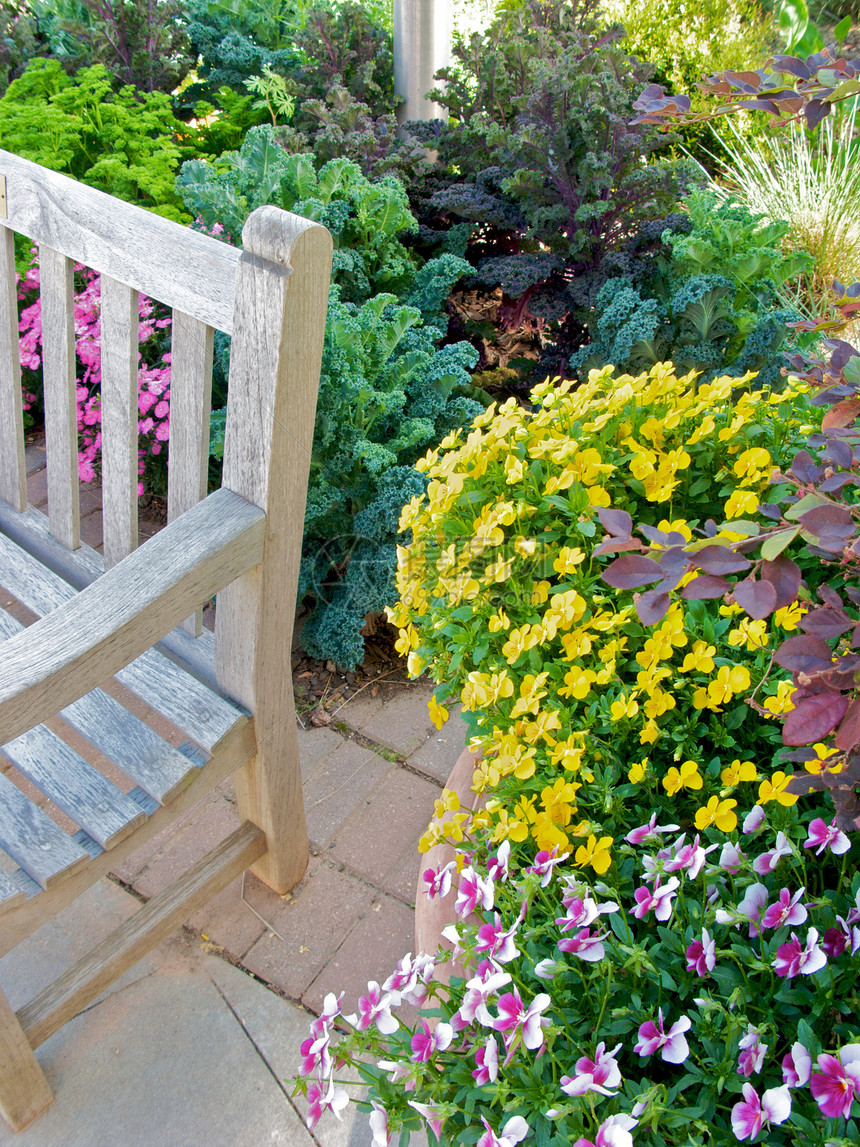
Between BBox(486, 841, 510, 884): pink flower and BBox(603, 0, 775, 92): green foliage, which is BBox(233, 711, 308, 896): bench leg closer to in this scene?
BBox(486, 841, 510, 884): pink flower

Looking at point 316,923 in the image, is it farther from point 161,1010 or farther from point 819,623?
point 819,623

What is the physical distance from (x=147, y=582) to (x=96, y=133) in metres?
2.66

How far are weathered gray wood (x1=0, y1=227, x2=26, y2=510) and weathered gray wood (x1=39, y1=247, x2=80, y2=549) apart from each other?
0.13 meters

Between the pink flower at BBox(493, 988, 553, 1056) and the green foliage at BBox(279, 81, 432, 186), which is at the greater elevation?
the green foliage at BBox(279, 81, 432, 186)

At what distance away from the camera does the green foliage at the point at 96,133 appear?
279 centimetres

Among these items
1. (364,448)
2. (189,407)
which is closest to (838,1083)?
(189,407)

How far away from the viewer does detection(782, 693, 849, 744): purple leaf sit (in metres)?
0.70

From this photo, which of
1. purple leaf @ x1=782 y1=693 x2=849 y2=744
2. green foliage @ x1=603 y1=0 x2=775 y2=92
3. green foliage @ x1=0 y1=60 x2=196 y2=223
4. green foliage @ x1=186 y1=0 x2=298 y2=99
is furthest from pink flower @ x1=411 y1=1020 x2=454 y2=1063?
green foliage @ x1=603 y1=0 x2=775 y2=92

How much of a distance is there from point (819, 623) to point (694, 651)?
0.38 m

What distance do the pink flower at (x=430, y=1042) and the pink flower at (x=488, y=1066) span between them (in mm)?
39

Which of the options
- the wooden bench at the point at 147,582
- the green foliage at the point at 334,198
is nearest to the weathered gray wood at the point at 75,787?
the wooden bench at the point at 147,582

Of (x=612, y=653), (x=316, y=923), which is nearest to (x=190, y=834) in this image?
(x=316, y=923)

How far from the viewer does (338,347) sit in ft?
6.68

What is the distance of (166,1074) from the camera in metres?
1.52
